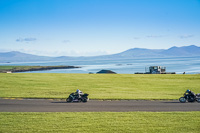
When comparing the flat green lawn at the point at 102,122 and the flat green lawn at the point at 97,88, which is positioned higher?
the flat green lawn at the point at 97,88

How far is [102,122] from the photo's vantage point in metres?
13.2

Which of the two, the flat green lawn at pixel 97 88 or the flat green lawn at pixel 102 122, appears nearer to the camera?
the flat green lawn at pixel 102 122

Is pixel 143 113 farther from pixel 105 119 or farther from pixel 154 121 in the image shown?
pixel 105 119

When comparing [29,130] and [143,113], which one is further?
[143,113]

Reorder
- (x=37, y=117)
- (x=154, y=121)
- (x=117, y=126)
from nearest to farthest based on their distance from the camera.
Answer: (x=117, y=126) → (x=154, y=121) → (x=37, y=117)

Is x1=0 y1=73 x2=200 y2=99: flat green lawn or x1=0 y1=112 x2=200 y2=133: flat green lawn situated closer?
x1=0 y1=112 x2=200 y2=133: flat green lawn

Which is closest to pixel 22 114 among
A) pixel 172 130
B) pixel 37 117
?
pixel 37 117

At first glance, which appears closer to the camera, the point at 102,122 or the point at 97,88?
the point at 102,122

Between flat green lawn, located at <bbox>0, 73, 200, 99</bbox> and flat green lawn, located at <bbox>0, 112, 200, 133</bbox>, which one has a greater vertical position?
flat green lawn, located at <bbox>0, 73, 200, 99</bbox>

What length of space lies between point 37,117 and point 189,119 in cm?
959

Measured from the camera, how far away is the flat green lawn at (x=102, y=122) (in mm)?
11977

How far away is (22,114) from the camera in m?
15.3

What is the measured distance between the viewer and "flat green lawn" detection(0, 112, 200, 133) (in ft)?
39.3

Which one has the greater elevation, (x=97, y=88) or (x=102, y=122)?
(x=97, y=88)
